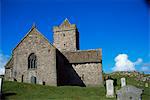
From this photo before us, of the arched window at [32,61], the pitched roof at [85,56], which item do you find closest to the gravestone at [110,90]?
the arched window at [32,61]

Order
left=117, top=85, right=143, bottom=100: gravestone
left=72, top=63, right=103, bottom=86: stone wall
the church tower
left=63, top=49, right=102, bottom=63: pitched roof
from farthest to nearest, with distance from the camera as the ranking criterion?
the church tower → left=63, top=49, right=102, bottom=63: pitched roof → left=72, top=63, right=103, bottom=86: stone wall → left=117, top=85, right=143, bottom=100: gravestone

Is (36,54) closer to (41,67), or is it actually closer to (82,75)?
(41,67)

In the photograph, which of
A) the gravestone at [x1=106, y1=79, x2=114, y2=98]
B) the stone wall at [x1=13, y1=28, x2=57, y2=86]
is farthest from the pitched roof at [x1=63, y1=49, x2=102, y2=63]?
the gravestone at [x1=106, y1=79, x2=114, y2=98]

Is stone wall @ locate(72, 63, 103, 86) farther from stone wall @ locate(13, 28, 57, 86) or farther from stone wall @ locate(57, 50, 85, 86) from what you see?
stone wall @ locate(13, 28, 57, 86)

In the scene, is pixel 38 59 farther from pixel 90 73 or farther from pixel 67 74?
pixel 90 73

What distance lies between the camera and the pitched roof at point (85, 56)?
4098 cm

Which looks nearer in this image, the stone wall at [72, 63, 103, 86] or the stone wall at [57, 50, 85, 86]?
the stone wall at [57, 50, 85, 86]

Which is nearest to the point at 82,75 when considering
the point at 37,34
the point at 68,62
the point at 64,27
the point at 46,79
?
the point at 68,62

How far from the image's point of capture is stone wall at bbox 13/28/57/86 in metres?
35.2

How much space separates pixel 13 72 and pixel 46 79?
5.99 m

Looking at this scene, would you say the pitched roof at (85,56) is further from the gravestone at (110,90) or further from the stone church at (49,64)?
the gravestone at (110,90)

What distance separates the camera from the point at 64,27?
56094 millimetres

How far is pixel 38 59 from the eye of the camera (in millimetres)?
36312

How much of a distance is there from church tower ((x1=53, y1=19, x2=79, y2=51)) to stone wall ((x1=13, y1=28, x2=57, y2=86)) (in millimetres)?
17752
